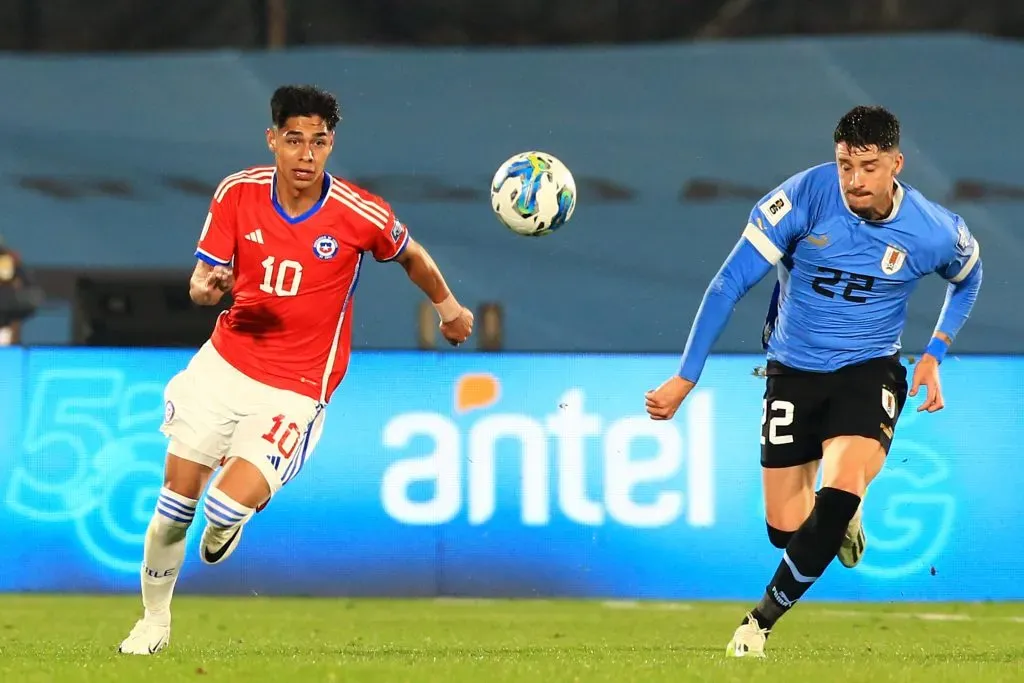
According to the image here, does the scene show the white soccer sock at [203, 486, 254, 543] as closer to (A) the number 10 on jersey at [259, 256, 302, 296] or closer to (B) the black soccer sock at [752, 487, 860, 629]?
(A) the number 10 on jersey at [259, 256, 302, 296]

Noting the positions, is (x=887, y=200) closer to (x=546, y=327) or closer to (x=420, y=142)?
(x=546, y=327)

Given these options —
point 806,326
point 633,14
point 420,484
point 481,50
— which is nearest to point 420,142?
point 481,50

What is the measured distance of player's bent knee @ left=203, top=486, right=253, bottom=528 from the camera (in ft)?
21.8

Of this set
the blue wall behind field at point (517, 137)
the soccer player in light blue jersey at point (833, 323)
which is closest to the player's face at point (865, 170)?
the soccer player in light blue jersey at point (833, 323)

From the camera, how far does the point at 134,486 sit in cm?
1059

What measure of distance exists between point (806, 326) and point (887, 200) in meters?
0.65

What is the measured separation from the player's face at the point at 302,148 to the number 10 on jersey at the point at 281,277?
31cm

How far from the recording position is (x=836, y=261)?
6.95m

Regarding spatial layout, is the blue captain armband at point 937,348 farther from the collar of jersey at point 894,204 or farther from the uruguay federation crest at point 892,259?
the collar of jersey at point 894,204

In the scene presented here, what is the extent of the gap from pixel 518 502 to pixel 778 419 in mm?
3532

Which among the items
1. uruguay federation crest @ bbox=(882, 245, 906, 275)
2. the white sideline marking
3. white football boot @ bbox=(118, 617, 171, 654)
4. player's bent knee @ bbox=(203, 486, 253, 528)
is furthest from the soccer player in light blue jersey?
the white sideline marking

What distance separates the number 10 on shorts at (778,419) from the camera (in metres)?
7.25

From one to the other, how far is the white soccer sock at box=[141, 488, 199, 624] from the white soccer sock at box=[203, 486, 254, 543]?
0.08 meters

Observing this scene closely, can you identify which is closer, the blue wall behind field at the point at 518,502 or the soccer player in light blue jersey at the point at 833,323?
the soccer player in light blue jersey at the point at 833,323
